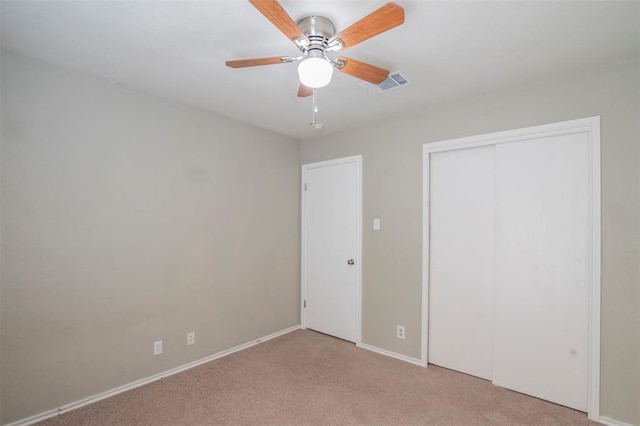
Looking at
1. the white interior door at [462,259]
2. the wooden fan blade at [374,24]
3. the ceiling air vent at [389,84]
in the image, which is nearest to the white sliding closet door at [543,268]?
the white interior door at [462,259]

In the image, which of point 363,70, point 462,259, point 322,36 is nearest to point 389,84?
point 363,70

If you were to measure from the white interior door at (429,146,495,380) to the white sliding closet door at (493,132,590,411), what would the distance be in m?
0.11

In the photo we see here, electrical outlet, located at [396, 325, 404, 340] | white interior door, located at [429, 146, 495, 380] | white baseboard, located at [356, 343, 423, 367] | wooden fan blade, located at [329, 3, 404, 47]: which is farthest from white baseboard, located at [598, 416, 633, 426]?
wooden fan blade, located at [329, 3, 404, 47]

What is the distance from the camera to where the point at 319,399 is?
2428mm

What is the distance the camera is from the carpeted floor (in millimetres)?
2176

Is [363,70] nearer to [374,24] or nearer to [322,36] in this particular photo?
[322,36]

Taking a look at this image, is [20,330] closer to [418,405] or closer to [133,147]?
[133,147]

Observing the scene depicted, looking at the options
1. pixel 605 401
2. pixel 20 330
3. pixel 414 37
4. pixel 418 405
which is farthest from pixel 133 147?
pixel 605 401

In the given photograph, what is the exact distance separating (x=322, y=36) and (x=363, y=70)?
30cm

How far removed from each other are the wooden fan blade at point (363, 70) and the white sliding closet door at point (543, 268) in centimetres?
140

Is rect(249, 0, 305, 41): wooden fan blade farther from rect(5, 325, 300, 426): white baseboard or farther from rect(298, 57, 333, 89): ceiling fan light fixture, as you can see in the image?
rect(5, 325, 300, 426): white baseboard

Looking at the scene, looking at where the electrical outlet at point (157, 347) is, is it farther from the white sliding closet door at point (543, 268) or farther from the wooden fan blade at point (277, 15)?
the white sliding closet door at point (543, 268)

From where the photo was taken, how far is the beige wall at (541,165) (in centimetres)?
207

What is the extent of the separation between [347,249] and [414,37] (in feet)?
7.53
